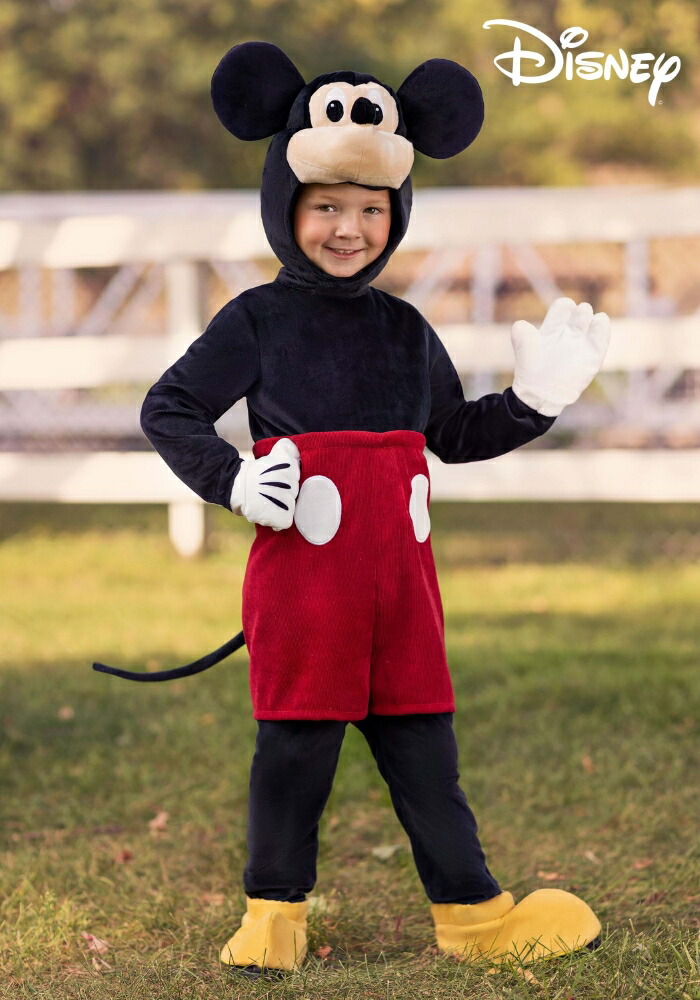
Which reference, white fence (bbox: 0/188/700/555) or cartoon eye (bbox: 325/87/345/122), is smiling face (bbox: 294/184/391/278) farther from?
white fence (bbox: 0/188/700/555)

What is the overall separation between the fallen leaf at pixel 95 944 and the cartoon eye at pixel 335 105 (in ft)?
5.42

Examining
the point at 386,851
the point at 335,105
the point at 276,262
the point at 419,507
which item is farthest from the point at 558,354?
the point at 276,262

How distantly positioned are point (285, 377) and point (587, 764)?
1.85 m

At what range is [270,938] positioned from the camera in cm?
229

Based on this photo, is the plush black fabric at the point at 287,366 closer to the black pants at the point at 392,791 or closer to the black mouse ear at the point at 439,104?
the black mouse ear at the point at 439,104

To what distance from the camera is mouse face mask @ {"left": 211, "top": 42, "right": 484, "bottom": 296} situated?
2238 millimetres

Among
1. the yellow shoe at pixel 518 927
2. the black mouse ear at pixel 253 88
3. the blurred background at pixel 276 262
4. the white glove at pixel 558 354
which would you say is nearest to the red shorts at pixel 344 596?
the white glove at pixel 558 354

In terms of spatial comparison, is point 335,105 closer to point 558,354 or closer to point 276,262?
point 558,354

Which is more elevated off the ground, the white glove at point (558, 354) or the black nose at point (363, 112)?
the black nose at point (363, 112)

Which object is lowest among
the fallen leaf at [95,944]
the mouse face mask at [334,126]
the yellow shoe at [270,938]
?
the fallen leaf at [95,944]

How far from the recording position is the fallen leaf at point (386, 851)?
307cm

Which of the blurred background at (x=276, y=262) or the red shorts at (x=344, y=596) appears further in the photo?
the blurred background at (x=276, y=262)

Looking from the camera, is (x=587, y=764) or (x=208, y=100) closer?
(x=587, y=764)

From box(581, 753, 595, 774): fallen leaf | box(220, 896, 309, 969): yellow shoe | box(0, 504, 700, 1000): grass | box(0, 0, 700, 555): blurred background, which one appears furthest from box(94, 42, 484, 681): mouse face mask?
box(0, 0, 700, 555): blurred background
